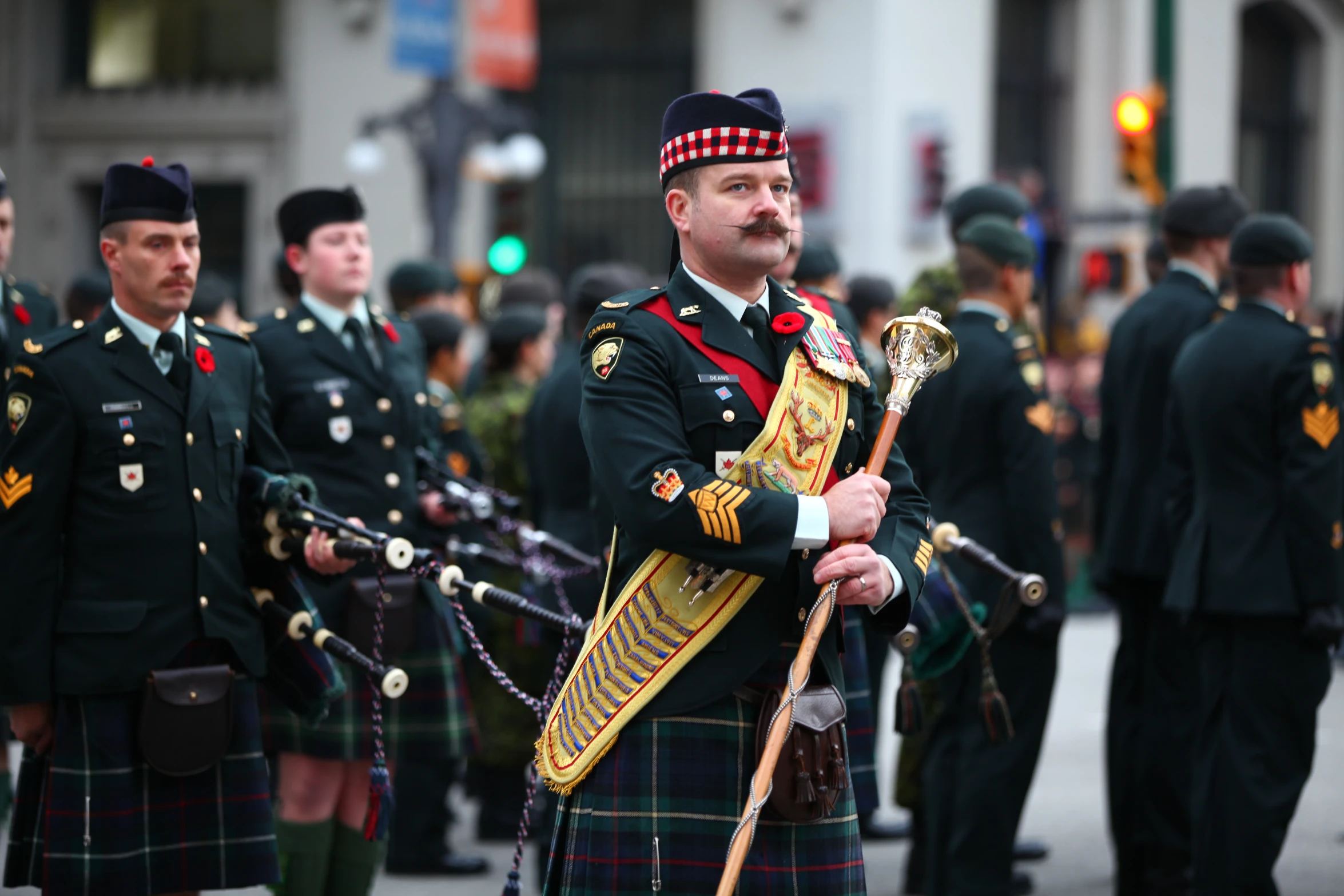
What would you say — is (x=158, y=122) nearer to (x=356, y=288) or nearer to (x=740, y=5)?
(x=740, y=5)

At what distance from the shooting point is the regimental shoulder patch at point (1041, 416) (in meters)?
5.58

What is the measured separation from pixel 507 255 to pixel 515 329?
30.1 feet

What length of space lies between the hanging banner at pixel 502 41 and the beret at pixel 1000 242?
11966 mm

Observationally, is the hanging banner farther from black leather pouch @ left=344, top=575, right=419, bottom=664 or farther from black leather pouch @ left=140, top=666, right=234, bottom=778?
black leather pouch @ left=140, top=666, right=234, bottom=778

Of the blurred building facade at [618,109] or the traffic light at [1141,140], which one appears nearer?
the traffic light at [1141,140]

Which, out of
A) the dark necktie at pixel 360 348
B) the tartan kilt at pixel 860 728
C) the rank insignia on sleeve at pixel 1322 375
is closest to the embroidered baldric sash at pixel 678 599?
the tartan kilt at pixel 860 728

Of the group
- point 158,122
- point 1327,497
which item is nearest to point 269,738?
point 1327,497

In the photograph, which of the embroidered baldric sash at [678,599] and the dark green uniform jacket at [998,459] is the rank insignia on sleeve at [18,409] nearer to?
the embroidered baldric sash at [678,599]

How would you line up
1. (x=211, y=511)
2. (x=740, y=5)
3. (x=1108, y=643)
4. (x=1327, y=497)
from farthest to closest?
(x=740, y=5)
(x=1108, y=643)
(x=1327, y=497)
(x=211, y=511)

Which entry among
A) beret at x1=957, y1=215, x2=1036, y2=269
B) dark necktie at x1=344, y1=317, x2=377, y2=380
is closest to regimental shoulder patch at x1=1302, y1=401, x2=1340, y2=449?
beret at x1=957, y1=215, x2=1036, y2=269

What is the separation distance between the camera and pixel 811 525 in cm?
321

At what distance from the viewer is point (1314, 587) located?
17.0 ft

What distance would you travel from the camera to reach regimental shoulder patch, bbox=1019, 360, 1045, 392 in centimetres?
562

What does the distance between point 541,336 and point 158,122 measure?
15.3 m
